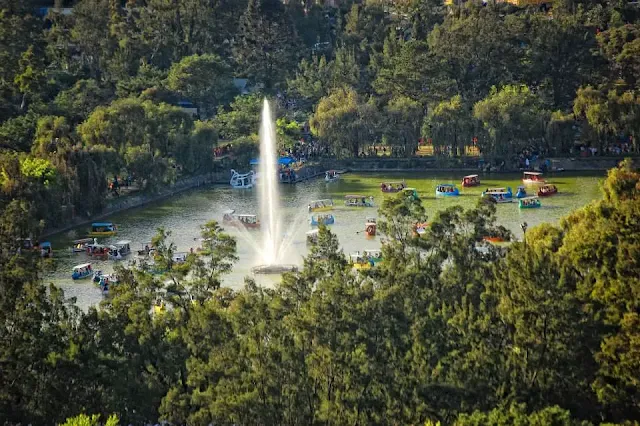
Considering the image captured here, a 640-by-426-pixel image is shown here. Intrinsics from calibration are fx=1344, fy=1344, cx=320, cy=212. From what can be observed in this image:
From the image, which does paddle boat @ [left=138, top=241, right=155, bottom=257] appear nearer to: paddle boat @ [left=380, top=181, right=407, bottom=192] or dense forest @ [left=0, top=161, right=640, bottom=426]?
paddle boat @ [left=380, top=181, right=407, bottom=192]

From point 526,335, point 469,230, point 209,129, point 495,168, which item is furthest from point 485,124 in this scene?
point 526,335

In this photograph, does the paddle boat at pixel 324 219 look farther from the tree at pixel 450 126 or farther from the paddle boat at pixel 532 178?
the tree at pixel 450 126

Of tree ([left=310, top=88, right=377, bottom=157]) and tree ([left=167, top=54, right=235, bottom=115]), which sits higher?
tree ([left=167, top=54, right=235, bottom=115])

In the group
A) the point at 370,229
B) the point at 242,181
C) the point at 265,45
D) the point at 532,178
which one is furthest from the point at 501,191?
the point at 265,45

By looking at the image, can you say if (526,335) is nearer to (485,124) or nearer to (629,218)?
(629,218)

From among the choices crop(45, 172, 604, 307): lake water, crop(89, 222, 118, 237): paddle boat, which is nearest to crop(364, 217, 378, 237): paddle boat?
crop(45, 172, 604, 307): lake water

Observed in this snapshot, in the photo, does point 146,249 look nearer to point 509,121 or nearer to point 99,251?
point 99,251
